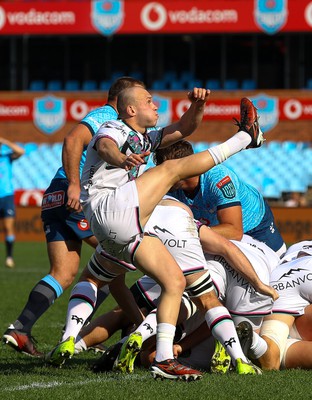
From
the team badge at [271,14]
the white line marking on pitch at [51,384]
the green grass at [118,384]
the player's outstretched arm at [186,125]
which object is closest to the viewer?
the green grass at [118,384]

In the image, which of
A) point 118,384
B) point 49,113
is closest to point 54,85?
point 49,113

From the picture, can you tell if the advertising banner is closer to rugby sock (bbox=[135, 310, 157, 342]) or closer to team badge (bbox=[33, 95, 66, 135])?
team badge (bbox=[33, 95, 66, 135])

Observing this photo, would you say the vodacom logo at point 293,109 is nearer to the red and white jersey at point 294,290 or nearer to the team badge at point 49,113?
the team badge at point 49,113

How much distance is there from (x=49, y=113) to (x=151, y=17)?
3925mm

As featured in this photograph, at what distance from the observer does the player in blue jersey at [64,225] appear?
646cm

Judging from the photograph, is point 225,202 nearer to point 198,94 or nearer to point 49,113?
point 198,94

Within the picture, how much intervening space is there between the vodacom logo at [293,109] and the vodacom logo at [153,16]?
4.23 meters

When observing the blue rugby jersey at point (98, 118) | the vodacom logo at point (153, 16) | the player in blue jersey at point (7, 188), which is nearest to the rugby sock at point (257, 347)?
the blue rugby jersey at point (98, 118)

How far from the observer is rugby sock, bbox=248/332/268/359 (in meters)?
5.59

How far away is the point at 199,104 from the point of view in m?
5.98

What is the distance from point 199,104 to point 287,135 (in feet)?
69.9

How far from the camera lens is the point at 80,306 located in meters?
5.91

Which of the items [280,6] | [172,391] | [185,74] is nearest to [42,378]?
[172,391]

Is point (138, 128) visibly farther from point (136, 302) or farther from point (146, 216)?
point (136, 302)
